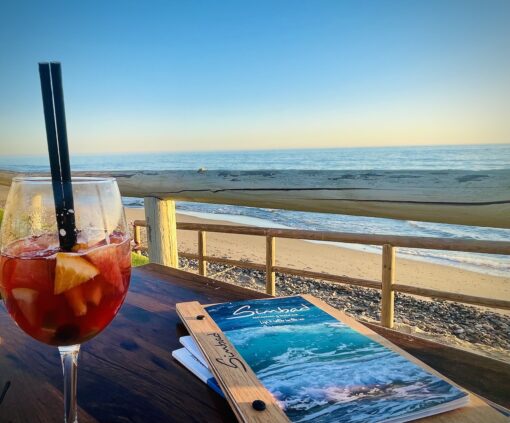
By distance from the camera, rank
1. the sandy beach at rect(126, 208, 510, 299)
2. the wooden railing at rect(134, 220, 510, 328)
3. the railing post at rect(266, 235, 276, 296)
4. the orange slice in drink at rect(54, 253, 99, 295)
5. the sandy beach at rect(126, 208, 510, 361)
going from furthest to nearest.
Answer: the sandy beach at rect(126, 208, 510, 299) < the sandy beach at rect(126, 208, 510, 361) < the railing post at rect(266, 235, 276, 296) < the wooden railing at rect(134, 220, 510, 328) < the orange slice in drink at rect(54, 253, 99, 295)

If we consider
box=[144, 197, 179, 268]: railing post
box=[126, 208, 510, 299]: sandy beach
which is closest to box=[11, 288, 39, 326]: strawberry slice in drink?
box=[144, 197, 179, 268]: railing post

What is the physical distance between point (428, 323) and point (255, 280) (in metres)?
2.17

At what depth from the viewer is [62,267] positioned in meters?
0.29

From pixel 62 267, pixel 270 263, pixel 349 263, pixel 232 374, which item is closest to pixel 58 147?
pixel 62 267

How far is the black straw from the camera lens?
0.30 m

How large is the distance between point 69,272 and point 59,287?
1cm

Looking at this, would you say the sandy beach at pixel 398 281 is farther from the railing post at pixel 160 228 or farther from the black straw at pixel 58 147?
the black straw at pixel 58 147

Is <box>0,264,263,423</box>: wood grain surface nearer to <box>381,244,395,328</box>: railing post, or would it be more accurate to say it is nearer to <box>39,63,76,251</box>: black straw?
<box>39,63,76,251</box>: black straw

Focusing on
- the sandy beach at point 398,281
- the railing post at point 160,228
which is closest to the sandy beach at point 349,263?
the sandy beach at point 398,281

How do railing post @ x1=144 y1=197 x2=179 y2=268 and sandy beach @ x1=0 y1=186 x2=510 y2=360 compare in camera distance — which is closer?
railing post @ x1=144 y1=197 x2=179 y2=268

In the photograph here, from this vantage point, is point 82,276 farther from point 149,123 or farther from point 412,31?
point 149,123

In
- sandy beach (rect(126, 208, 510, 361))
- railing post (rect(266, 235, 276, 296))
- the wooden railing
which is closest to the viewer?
the wooden railing

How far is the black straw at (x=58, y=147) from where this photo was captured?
0.30 m

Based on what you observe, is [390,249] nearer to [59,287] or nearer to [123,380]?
[123,380]
